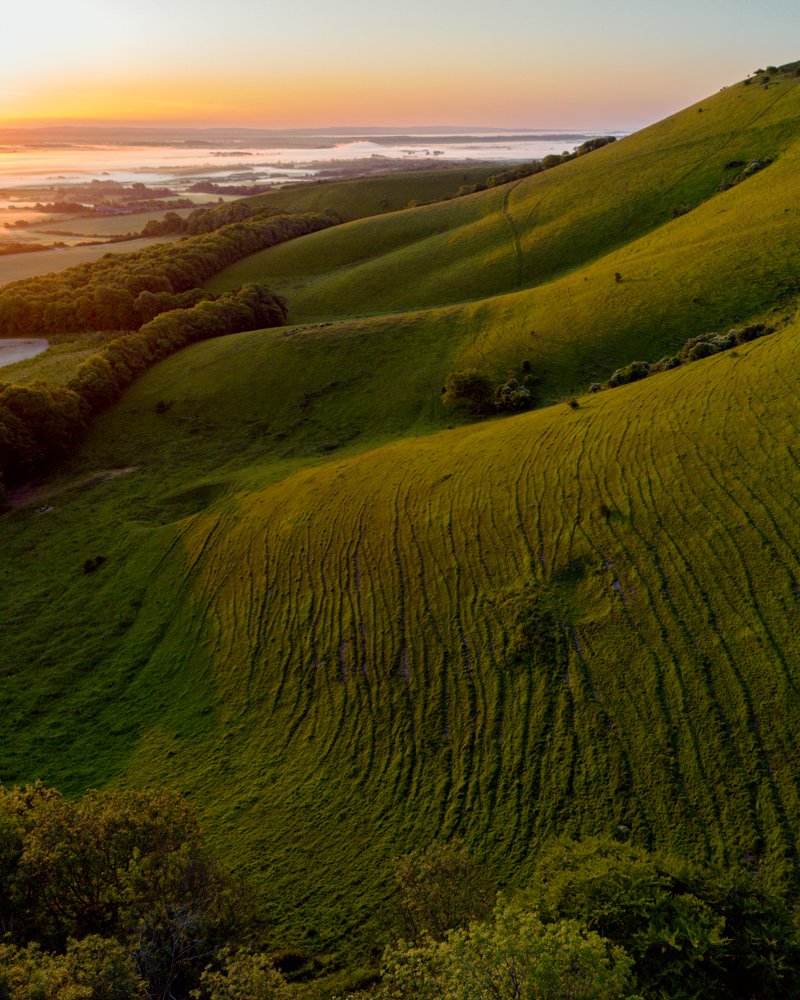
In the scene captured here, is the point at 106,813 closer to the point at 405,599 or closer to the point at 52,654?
the point at 405,599

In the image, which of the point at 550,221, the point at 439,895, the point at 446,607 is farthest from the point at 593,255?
the point at 439,895

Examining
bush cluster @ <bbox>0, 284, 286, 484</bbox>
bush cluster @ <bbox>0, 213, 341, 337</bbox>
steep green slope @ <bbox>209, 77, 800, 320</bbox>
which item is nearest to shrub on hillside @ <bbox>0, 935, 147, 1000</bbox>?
bush cluster @ <bbox>0, 284, 286, 484</bbox>

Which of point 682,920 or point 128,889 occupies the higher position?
point 682,920

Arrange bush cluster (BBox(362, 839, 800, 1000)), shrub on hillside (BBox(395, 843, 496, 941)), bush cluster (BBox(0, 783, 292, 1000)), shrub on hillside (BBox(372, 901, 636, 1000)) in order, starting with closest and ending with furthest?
shrub on hillside (BBox(372, 901, 636, 1000)) < bush cluster (BBox(362, 839, 800, 1000)) < bush cluster (BBox(0, 783, 292, 1000)) < shrub on hillside (BBox(395, 843, 496, 941))

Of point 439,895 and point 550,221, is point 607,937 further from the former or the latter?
point 550,221

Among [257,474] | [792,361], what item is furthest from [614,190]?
[257,474]

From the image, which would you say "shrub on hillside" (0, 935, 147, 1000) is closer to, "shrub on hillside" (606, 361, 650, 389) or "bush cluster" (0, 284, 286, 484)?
"shrub on hillside" (606, 361, 650, 389)

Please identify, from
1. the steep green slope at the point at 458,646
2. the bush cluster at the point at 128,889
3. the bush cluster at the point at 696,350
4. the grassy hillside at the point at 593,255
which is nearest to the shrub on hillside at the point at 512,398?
the grassy hillside at the point at 593,255
